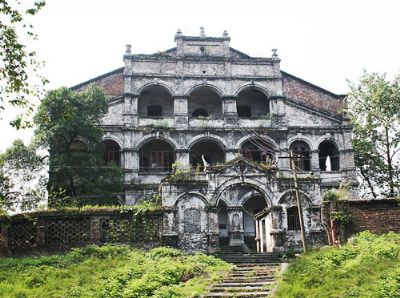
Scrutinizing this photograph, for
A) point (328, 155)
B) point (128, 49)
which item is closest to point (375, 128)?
point (328, 155)

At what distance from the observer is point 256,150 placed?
28672mm

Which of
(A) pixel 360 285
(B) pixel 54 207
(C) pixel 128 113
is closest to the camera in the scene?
(A) pixel 360 285

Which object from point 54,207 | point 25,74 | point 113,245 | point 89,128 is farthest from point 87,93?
point 25,74

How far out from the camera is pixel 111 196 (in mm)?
24375

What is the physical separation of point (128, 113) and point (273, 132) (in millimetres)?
8019

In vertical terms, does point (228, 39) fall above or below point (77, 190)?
above

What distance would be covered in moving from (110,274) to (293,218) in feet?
33.8

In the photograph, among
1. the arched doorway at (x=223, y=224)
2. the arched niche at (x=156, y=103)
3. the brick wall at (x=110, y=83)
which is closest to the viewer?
the arched doorway at (x=223, y=224)

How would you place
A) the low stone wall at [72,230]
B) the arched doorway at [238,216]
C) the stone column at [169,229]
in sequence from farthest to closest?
1. the arched doorway at [238,216]
2. the stone column at [169,229]
3. the low stone wall at [72,230]

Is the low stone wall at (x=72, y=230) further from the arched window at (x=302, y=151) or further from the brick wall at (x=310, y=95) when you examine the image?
the brick wall at (x=310, y=95)

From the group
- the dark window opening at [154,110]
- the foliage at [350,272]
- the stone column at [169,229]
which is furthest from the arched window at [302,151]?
the foliage at [350,272]

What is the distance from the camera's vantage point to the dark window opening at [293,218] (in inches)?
834

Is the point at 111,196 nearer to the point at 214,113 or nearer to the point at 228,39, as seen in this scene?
the point at 214,113

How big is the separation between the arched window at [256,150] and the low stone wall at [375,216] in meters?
12.6
